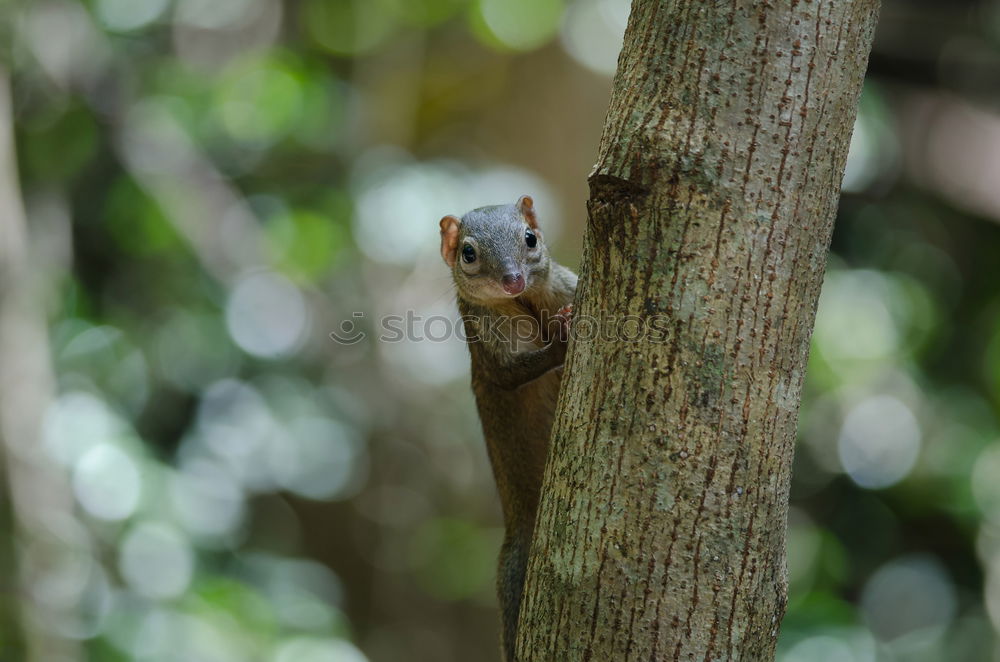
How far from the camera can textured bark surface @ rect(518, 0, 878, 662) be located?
1.70 meters

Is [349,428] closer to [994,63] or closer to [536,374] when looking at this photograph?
[536,374]

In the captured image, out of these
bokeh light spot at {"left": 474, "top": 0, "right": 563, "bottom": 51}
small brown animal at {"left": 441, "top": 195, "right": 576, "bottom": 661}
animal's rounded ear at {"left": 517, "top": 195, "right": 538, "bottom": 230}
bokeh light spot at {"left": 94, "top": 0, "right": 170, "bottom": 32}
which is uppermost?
bokeh light spot at {"left": 474, "top": 0, "right": 563, "bottom": 51}

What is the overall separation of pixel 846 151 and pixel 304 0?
6.16m

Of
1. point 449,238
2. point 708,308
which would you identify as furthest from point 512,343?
point 708,308

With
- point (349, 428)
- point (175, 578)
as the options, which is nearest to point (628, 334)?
point (175, 578)

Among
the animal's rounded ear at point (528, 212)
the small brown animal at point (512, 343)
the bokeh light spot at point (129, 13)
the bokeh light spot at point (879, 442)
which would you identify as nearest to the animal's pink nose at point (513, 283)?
the small brown animal at point (512, 343)

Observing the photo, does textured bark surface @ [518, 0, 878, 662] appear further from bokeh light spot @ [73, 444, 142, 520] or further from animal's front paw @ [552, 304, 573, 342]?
bokeh light spot @ [73, 444, 142, 520]

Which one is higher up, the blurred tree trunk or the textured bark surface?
the textured bark surface

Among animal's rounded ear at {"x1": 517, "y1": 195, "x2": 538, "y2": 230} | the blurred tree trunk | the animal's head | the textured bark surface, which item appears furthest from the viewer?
the blurred tree trunk

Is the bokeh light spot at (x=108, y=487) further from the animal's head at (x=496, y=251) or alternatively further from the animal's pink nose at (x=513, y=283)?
the animal's pink nose at (x=513, y=283)

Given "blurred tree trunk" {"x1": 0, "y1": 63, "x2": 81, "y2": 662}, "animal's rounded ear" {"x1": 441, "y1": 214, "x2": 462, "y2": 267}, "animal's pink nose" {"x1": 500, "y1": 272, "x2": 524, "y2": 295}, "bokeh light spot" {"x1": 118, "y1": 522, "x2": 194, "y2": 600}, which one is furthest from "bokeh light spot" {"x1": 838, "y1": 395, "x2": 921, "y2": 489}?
"blurred tree trunk" {"x1": 0, "y1": 63, "x2": 81, "y2": 662}

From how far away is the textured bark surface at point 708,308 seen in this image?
1.70m

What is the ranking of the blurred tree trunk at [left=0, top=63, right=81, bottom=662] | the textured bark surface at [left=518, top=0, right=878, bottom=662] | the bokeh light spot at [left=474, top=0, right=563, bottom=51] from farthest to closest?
the bokeh light spot at [left=474, top=0, right=563, bottom=51], the blurred tree trunk at [left=0, top=63, right=81, bottom=662], the textured bark surface at [left=518, top=0, right=878, bottom=662]

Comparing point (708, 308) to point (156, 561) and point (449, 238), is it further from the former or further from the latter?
point (156, 561)
